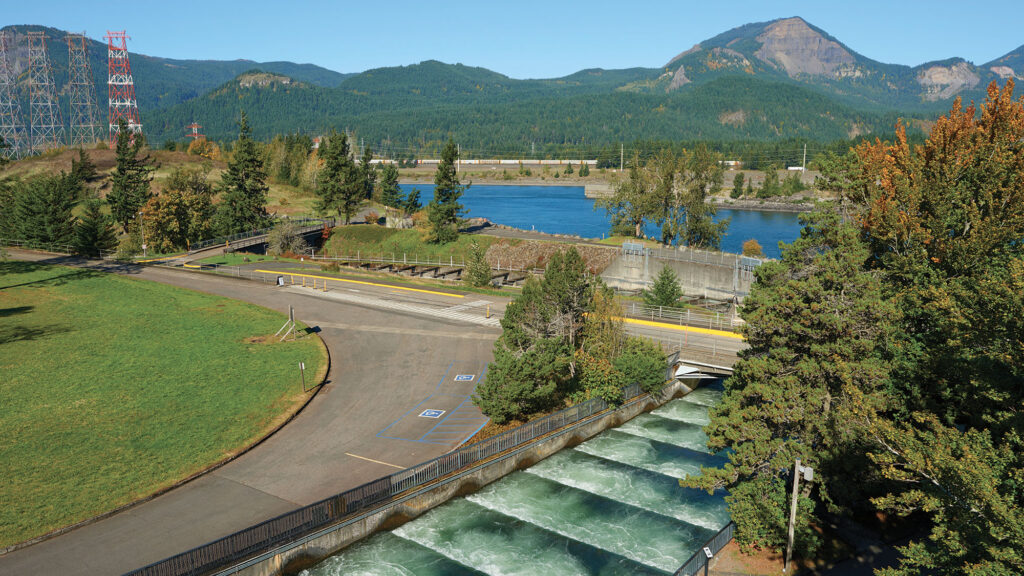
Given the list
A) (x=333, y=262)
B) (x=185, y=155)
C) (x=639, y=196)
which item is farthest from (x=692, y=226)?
(x=185, y=155)

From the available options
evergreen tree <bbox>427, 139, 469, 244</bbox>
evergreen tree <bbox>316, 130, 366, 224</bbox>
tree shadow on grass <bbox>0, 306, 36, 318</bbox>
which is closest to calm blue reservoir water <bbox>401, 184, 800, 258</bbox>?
evergreen tree <bbox>316, 130, 366, 224</bbox>

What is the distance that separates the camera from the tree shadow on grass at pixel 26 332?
50.2 m

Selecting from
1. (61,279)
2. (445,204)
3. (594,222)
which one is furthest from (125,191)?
(594,222)

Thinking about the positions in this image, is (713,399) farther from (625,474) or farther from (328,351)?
(328,351)

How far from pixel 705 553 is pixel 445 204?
7663 cm

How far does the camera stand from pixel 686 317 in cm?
5584

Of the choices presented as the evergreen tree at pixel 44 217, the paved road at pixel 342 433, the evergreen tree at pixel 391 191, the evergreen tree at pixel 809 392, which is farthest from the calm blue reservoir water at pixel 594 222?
the evergreen tree at pixel 809 392

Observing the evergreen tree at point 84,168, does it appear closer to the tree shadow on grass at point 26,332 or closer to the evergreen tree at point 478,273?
the tree shadow on grass at point 26,332

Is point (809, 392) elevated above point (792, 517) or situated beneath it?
elevated above

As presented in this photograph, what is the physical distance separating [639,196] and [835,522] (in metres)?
63.4

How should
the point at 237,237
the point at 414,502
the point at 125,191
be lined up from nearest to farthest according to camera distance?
the point at 414,502 < the point at 237,237 < the point at 125,191

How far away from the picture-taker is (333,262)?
9231 centimetres

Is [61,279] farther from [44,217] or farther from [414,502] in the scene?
[414,502]

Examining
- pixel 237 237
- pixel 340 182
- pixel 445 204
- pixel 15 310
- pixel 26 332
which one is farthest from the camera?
pixel 340 182
